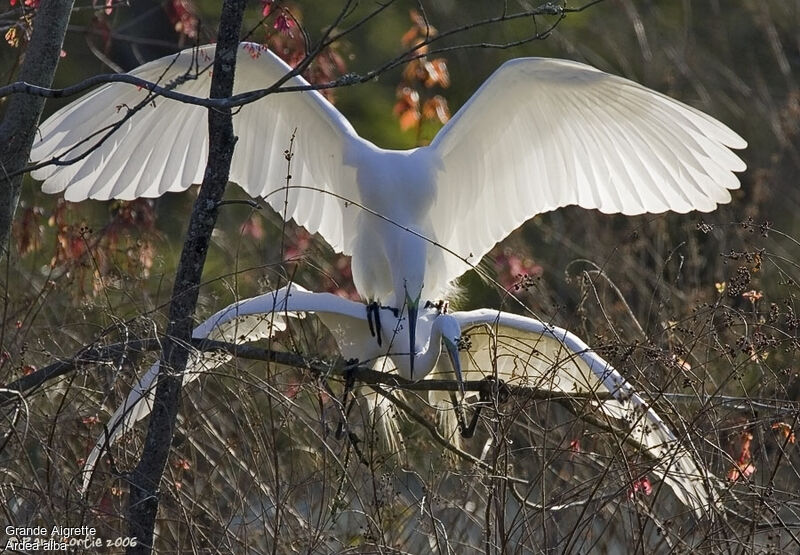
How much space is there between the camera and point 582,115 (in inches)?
168

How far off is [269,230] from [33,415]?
15.2 feet

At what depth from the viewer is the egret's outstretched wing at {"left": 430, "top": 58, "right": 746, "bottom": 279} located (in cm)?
403

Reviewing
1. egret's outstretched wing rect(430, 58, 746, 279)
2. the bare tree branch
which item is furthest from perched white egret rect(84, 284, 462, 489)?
egret's outstretched wing rect(430, 58, 746, 279)

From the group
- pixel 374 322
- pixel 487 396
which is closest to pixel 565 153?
pixel 374 322

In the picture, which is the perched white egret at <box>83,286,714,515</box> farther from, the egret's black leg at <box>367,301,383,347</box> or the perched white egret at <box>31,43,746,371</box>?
the perched white egret at <box>31,43,746,371</box>

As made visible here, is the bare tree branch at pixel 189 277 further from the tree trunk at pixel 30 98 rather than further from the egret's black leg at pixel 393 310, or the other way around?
the egret's black leg at pixel 393 310

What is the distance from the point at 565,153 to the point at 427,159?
0.58 m

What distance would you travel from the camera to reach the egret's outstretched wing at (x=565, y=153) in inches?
159

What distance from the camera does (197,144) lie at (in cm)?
441

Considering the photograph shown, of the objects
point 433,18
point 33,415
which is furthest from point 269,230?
point 33,415

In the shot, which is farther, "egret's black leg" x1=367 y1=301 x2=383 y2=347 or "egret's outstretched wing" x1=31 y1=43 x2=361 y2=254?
"egret's outstretched wing" x1=31 y1=43 x2=361 y2=254

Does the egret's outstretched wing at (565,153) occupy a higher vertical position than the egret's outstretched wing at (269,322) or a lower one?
higher

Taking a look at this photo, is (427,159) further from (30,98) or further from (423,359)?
(30,98)

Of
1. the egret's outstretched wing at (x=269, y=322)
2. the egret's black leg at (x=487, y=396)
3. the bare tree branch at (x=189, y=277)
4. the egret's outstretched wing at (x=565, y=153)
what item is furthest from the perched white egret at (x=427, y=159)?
the bare tree branch at (x=189, y=277)
